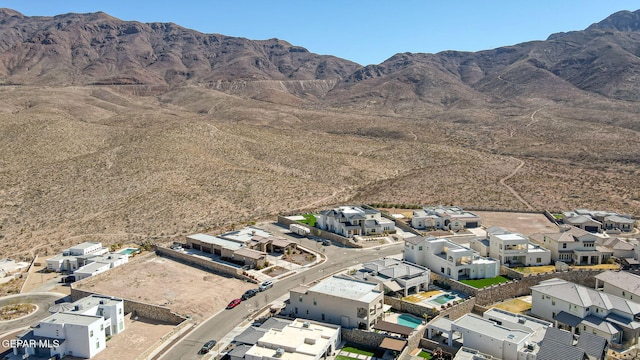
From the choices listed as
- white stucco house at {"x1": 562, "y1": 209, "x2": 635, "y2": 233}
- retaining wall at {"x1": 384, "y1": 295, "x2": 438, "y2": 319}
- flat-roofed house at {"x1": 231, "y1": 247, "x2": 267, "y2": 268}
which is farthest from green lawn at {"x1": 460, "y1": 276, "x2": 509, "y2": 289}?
white stucco house at {"x1": 562, "y1": 209, "x2": 635, "y2": 233}

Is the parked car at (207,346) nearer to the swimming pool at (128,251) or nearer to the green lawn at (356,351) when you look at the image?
the green lawn at (356,351)

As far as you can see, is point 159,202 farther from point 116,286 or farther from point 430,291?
point 430,291

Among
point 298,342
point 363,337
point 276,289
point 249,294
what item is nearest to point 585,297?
point 363,337

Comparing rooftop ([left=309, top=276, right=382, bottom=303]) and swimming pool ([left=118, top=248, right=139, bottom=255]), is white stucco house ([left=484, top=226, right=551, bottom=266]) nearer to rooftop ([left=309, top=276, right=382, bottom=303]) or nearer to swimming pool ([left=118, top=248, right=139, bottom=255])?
rooftop ([left=309, top=276, right=382, bottom=303])

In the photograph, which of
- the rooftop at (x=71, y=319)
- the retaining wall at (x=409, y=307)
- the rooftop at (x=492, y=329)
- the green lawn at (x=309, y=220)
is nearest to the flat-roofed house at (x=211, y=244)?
the green lawn at (x=309, y=220)

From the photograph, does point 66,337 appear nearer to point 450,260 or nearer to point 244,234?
point 244,234

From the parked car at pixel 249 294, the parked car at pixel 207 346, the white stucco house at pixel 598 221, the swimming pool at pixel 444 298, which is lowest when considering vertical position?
the parked car at pixel 207 346

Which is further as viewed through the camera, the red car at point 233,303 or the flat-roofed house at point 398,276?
the flat-roofed house at point 398,276
